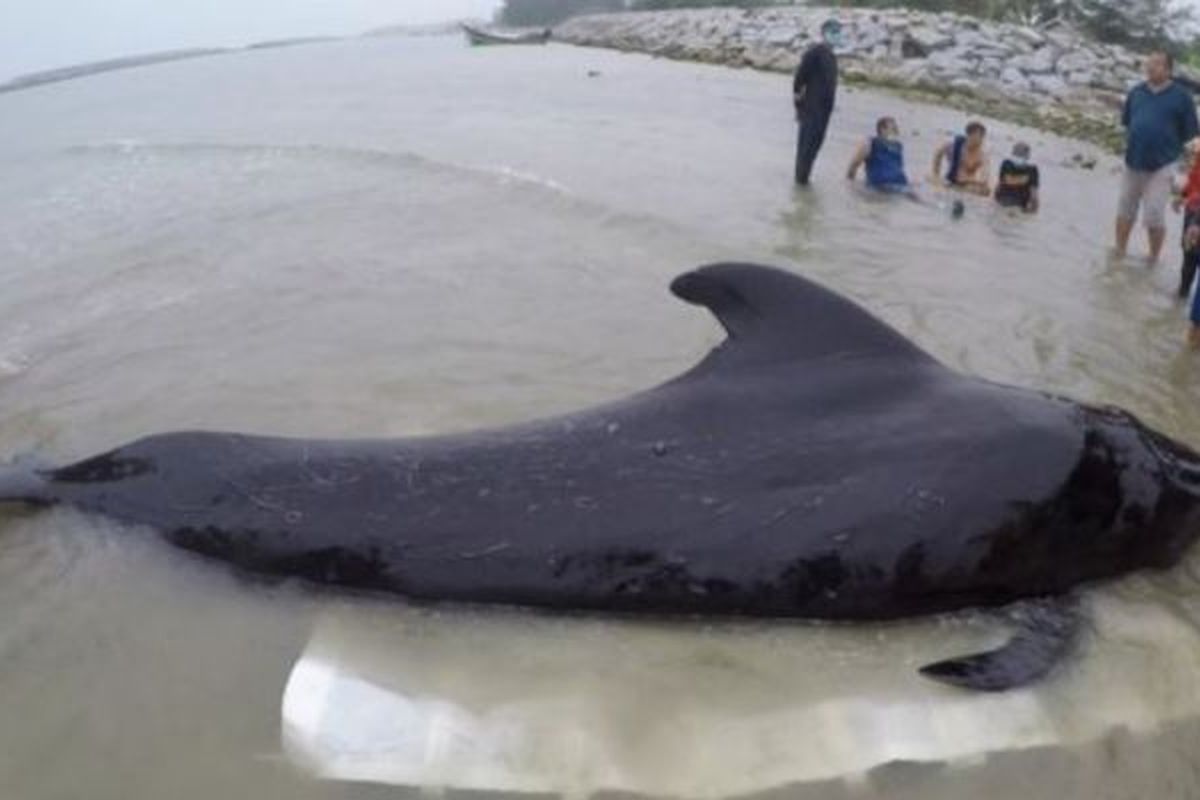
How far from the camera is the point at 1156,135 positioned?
10.2 metres

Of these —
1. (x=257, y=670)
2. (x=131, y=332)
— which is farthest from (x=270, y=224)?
(x=257, y=670)

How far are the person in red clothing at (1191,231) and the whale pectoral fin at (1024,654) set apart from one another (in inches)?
223

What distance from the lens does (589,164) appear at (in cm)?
1529

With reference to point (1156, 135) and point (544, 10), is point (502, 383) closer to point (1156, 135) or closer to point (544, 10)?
point (1156, 135)

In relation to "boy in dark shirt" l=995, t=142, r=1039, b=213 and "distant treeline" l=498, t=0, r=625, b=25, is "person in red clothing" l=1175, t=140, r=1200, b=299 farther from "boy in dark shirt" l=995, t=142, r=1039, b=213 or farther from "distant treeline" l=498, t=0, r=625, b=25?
"distant treeline" l=498, t=0, r=625, b=25

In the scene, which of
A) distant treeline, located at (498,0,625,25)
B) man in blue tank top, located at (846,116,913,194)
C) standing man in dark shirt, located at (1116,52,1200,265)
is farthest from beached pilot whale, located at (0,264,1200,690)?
distant treeline, located at (498,0,625,25)

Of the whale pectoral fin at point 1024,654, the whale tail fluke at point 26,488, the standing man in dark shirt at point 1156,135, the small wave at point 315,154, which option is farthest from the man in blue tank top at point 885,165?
the whale tail fluke at point 26,488

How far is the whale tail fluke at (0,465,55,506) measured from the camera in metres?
4.88

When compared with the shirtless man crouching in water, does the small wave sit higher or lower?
lower

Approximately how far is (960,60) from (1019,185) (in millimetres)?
19787

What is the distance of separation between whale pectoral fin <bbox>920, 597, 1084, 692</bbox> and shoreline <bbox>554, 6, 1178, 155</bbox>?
17.8 metres

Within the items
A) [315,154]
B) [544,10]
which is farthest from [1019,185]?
[544,10]

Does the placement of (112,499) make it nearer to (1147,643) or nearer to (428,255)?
(1147,643)

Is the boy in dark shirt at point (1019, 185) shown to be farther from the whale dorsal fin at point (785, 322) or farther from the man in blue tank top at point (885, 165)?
the whale dorsal fin at point (785, 322)
